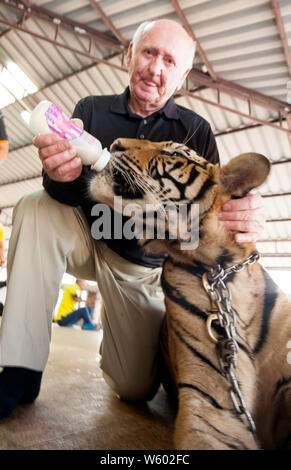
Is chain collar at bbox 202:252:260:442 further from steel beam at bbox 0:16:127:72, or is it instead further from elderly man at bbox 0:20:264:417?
steel beam at bbox 0:16:127:72

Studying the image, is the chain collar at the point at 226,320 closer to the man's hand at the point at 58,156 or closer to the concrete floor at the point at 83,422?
the concrete floor at the point at 83,422

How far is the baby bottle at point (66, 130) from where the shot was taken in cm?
163

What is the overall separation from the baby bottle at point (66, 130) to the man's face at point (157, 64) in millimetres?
1135

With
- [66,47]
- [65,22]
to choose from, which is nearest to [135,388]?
[66,47]

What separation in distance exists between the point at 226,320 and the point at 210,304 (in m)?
0.15

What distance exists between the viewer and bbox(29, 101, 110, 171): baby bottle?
1.63 meters

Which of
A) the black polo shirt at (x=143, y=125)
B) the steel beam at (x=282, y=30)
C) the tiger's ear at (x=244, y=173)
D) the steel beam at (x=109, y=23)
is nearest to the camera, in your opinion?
the tiger's ear at (x=244, y=173)

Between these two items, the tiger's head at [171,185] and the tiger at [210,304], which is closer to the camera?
the tiger at [210,304]

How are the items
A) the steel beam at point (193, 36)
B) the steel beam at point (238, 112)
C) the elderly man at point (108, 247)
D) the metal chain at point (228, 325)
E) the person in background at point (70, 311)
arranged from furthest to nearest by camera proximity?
the person in background at point (70, 311) < the steel beam at point (238, 112) < the steel beam at point (193, 36) < the elderly man at point (108, 247) < the metal chain at point (228, 325)

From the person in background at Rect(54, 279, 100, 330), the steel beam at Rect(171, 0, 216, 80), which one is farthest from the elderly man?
the person in background at Rect(54, 279, 100, 330)

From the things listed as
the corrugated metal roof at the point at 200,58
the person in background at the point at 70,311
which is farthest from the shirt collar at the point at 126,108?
the person in background at the point at 70,311

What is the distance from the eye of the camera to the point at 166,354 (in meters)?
2.11
